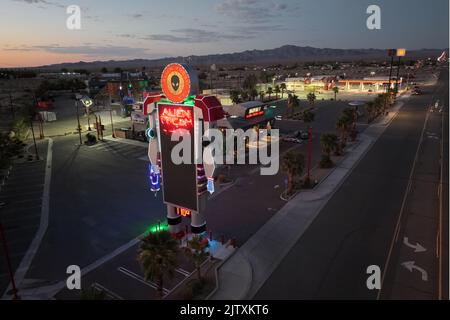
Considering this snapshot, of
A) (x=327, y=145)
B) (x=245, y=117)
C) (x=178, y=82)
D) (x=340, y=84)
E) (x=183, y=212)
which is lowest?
(x=183, y=212)

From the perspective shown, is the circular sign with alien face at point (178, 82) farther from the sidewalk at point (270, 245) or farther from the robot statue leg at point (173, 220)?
the sidewalk at point (270, 245)

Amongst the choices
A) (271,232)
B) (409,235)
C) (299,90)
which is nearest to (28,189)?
(271,232)

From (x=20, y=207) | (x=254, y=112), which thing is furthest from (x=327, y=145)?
(x=20, y=207)


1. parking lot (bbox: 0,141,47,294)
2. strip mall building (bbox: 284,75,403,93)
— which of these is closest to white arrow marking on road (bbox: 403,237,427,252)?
parking lot (bbox: 0,141,47,294)

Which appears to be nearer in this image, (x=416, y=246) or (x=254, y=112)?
(x=416, y=246)

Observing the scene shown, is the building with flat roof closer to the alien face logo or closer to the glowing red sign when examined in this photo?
the glowing red sign

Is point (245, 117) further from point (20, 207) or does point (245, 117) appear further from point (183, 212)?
point (20, 207)

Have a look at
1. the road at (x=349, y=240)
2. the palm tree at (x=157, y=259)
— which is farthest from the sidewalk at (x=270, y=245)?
the palm tree at (x=157, y=259)
